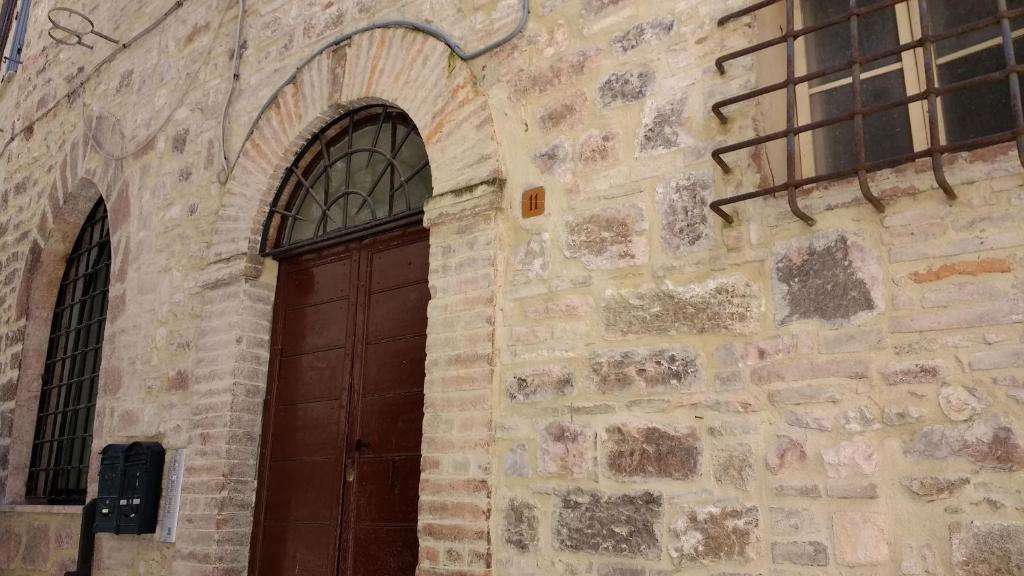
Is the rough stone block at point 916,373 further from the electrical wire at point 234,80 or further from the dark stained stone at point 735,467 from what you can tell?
the electrical wire at point 234,80

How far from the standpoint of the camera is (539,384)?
9.93ft

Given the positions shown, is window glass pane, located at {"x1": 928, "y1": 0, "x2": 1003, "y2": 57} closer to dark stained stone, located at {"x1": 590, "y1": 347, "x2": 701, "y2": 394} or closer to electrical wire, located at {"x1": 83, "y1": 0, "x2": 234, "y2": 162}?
dark stained stone, located at {"x1": 590, "y1": 347, "x2": 701, "y2": 394}

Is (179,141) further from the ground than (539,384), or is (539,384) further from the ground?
(179,141)

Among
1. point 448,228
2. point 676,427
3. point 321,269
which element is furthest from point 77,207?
point 676,427

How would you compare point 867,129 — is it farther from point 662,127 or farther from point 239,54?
point 239,54

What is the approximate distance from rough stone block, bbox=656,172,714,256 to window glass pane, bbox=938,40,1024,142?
0.74 metres

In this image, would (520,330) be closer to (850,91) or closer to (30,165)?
(850,91)

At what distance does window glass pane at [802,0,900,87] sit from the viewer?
2705 mm

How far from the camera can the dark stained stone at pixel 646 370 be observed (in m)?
2.68

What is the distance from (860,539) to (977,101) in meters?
1.34

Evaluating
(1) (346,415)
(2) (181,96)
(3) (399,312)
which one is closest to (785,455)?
(3) (399,312)

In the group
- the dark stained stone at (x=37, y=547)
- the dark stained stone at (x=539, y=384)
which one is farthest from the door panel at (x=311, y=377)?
the dark stained stone at (x=37, y=547)

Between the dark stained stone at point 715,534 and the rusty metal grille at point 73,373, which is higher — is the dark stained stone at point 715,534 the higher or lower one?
the lower one

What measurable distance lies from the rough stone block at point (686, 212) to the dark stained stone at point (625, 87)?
1.29 feet
